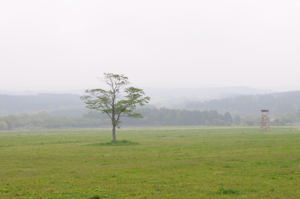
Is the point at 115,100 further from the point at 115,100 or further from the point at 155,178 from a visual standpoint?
the point at 155,178

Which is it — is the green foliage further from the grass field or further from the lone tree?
the grass field

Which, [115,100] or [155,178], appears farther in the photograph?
[115,100]

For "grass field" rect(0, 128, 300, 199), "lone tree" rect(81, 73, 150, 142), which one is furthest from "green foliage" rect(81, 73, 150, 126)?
"grass field" rect(0, 128, 300, 199)

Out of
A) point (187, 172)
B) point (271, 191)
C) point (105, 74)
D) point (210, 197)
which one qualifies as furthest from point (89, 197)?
point (105, 74)

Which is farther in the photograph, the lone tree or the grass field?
the lone tree

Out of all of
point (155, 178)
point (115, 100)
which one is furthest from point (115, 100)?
point (155, 178)

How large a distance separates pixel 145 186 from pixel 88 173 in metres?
7.86

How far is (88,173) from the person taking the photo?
33438 millimetres

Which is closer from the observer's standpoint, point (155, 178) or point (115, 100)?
point (155, 178)

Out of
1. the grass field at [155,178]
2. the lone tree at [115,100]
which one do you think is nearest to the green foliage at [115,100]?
the lone tree at [115,100]

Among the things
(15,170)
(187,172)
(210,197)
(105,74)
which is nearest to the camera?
(210,197)

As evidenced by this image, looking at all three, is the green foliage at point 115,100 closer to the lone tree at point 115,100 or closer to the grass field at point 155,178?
the lone tree at point 115,100

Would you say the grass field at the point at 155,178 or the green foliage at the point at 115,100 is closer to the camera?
the grass field at the point at 155,178

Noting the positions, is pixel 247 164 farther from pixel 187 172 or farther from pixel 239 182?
pixel 239 182
